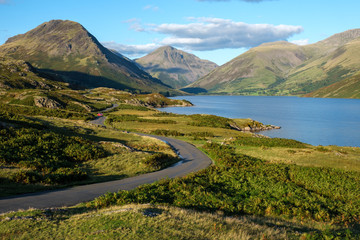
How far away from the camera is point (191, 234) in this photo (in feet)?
42.0

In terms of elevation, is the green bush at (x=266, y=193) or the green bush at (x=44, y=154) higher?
the green bush at (x=44, y=154)

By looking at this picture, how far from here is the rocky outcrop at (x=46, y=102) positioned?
4564 inches

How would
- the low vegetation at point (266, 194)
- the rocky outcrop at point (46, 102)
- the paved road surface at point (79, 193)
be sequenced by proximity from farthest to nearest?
the rocky outcrop at point (46, 102) → the low vegetation at point (266, 194) → the paved road surface at point (79, 193)

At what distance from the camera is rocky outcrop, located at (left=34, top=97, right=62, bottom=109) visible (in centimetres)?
11594

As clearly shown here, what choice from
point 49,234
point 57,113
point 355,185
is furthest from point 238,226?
point 57,113

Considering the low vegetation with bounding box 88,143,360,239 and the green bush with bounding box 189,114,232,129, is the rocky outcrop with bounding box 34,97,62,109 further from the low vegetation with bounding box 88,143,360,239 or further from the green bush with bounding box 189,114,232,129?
the low vegetation with bounding box 88,143,360,239

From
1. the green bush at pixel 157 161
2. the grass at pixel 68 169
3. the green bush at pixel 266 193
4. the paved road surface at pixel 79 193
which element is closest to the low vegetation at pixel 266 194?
the green bush at pixel 266 193

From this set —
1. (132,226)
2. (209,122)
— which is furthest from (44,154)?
(209,122)

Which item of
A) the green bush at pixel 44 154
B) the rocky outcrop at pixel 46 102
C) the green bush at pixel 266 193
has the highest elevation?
the rocky outcrop at pixel 46 102

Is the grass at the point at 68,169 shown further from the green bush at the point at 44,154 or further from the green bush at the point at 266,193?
the green bush at the point at 266,193

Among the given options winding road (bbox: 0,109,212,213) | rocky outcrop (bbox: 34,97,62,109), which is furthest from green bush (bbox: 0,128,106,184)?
rocky outcrop (bbox: 34,97,62,109)

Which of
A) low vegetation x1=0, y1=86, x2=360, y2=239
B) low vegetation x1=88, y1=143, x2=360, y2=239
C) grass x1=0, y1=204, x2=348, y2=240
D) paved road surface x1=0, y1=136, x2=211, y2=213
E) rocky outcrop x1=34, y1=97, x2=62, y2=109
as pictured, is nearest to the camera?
grass x1=0, y1=204, x2=348, y2=240

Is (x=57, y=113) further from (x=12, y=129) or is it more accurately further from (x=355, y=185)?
(x=355, y=185)

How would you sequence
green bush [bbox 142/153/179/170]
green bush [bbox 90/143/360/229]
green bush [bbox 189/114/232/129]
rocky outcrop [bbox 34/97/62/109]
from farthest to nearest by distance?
rocky outcrop [bbox 34/97/62/109]
green bush [bbox 189/114/232/129]
green bush [bbox 142/153/179/170]
green bush [bbox 90/143/360/229]
